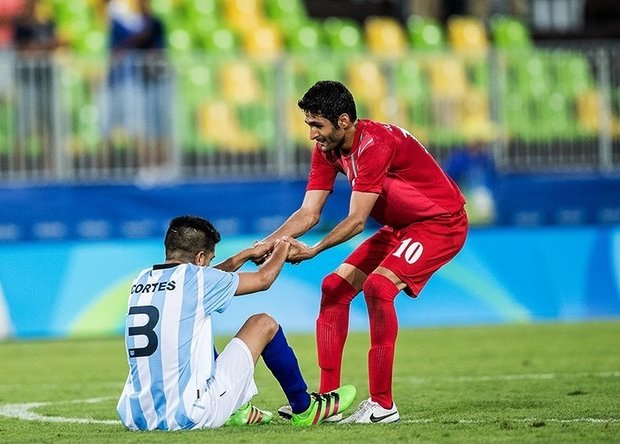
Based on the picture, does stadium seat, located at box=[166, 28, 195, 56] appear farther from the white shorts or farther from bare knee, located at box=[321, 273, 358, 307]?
the white shorts

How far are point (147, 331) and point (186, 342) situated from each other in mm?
209

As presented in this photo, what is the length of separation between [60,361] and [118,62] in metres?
4.65

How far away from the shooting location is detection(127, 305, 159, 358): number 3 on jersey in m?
7.44

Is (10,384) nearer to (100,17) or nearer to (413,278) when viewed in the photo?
(413,278)

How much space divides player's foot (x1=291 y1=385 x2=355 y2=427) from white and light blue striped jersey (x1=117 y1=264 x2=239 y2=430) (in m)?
0.75

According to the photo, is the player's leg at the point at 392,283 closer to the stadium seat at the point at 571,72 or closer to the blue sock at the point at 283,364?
the blue sock at the point at 283,364

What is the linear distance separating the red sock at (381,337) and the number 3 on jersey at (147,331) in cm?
136

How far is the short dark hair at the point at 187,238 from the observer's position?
24.7ft

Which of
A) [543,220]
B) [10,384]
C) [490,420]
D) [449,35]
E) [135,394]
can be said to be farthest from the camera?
[449,35]

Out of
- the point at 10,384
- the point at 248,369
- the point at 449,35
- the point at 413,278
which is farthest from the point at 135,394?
the point at 449,35

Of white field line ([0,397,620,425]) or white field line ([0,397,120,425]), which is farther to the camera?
white field line ([0,397,120,425])

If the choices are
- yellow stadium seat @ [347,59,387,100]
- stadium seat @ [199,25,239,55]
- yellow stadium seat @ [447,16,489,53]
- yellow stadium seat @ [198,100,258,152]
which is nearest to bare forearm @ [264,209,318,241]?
yellow stadium seat @ [198,100,258,152]

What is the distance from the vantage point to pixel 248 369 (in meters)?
7.71

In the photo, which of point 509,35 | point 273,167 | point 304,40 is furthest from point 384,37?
point 273,167
